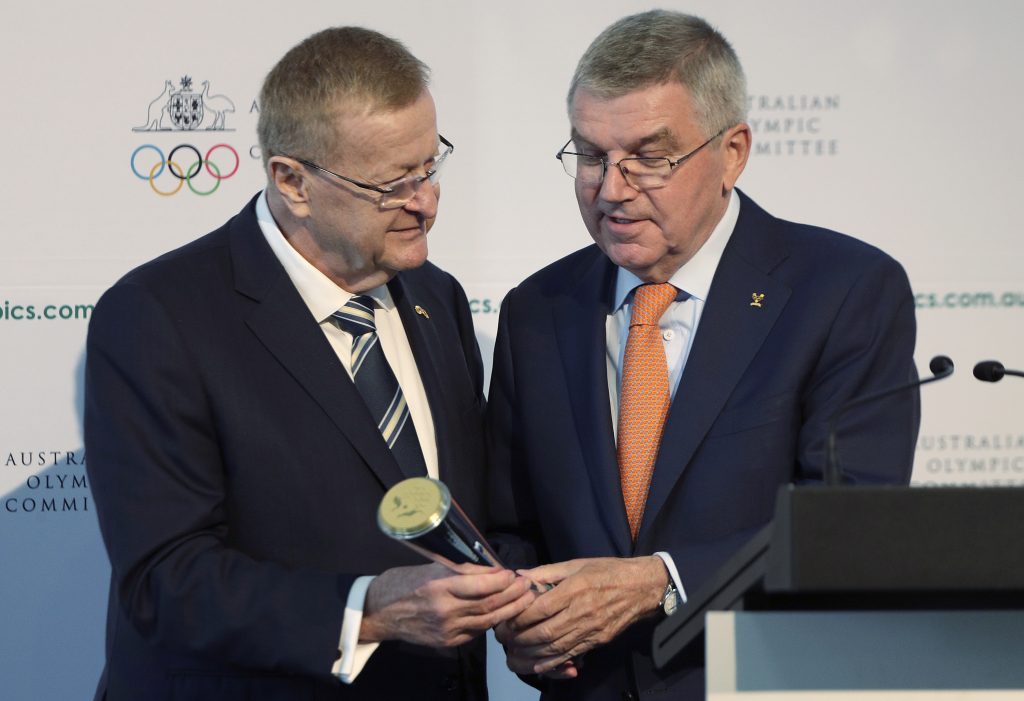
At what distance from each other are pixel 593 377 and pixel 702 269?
321mm

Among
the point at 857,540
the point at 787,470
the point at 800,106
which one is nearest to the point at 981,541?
the point at 857,540

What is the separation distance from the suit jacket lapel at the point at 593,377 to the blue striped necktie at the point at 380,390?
33 cm

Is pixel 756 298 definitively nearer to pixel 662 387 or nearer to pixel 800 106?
pixel 662 387

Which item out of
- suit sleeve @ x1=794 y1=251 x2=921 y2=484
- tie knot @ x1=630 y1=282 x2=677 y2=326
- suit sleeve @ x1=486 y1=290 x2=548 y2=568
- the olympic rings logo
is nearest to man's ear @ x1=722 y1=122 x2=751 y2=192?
tie knot @ x1=630 y1=282 x2=677 y2=326

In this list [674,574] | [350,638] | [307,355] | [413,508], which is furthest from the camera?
[307,355]

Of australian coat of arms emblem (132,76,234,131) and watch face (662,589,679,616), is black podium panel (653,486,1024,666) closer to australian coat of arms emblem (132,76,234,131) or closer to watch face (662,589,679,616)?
watch face (662,589,679,616)

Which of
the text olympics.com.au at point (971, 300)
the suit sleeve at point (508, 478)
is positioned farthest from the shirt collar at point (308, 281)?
the text olympics.com.au at point (971, 300)

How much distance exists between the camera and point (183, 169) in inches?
138

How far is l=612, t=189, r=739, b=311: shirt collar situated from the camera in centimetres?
254

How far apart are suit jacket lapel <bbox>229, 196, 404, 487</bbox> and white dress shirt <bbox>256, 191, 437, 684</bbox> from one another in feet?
0.14

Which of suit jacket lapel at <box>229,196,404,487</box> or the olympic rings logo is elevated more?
the olympic rings logo

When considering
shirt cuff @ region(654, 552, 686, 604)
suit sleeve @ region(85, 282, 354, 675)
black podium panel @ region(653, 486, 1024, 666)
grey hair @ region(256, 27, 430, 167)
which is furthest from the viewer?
grey hair @ region(256, 27, 430, 167)

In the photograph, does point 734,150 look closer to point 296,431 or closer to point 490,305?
point 296,431

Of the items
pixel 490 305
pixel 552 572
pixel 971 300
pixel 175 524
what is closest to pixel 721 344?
pixel 552 572
